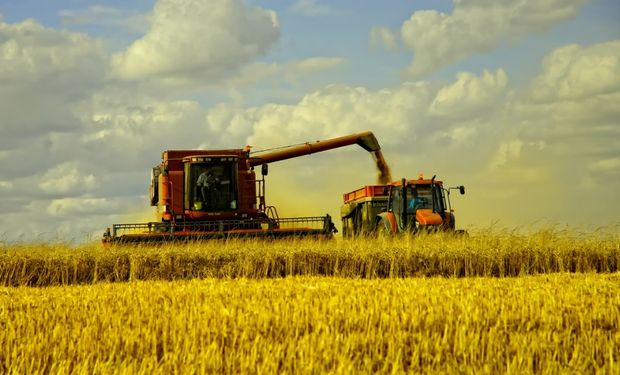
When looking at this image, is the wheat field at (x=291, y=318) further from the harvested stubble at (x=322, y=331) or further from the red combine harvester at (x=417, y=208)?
the red combine harvester at (x=417, y=208)

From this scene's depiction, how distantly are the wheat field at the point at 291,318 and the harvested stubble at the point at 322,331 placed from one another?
18 millimetres

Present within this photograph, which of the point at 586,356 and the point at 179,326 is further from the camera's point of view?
the point at 179,326

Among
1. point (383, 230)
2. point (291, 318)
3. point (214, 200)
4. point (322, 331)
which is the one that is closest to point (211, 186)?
point (214, 200)

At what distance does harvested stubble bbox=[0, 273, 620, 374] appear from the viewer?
16.2ft

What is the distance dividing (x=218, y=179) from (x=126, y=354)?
1166 cm

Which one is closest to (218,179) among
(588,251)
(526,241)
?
(526,241)

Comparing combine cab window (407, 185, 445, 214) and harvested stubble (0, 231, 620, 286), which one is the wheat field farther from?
combine cab window (407, 185, 445, 214)

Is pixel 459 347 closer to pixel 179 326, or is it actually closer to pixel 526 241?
pixel 179 326

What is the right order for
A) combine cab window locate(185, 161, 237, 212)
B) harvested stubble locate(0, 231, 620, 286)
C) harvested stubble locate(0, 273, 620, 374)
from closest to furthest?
harvested stubble locate(0, 273, 620, 374), harvested stubble locate(0, 231, 620, 286), combine cab window locate(185, 161, 237, 212)

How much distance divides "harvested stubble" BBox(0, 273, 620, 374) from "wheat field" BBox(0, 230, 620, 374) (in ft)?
0.06

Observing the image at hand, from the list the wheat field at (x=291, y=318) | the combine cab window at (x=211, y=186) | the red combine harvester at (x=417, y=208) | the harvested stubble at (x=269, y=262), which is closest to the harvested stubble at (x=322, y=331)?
the wheat field at (x=291, y=318)

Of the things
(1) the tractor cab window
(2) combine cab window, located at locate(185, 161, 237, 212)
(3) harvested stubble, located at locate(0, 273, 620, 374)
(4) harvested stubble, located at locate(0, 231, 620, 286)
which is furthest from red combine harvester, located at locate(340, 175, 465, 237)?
(3) harvested stubble, located at locate(0, 273, 620, 374)

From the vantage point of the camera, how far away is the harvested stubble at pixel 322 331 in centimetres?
495

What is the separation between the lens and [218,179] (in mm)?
17078
